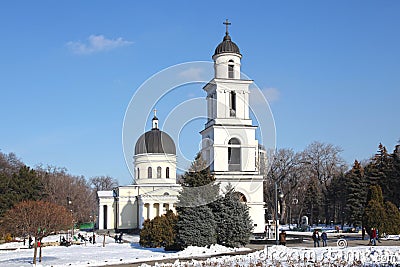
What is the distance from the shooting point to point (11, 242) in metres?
49.6

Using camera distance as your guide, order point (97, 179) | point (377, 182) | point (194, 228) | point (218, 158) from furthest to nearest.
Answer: point (97, 179)
point (377, 182)
point (218, 158)
point (194, 228)

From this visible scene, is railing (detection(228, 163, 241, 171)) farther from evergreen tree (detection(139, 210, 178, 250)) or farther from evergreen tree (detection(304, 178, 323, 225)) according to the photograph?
evergreen tree (detection(304, 178, 323, 225))

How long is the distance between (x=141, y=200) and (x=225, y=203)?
3356 centimetres

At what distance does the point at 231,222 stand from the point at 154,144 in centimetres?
3802

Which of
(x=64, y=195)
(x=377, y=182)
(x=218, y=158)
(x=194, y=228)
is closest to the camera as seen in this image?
(x=194, y=228)

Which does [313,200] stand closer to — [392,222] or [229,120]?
[229,120]

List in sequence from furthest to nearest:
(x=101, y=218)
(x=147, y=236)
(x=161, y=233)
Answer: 1. (x=101, y=218)
2. (x=147, y=236)
3. (x=161, y=233)

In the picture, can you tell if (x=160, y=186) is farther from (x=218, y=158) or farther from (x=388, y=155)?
(x=388, y=155)

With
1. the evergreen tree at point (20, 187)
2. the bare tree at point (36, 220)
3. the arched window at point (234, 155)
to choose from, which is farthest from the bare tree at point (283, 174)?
the bare tree at point (36, 220)

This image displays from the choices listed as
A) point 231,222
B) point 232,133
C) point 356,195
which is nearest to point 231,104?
point 232,133

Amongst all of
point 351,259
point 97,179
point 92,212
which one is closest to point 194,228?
point 351,259

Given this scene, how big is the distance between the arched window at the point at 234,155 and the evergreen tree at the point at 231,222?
14632mm

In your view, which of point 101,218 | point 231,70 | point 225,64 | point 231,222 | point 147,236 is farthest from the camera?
point 101,218

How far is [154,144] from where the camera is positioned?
68.2m
